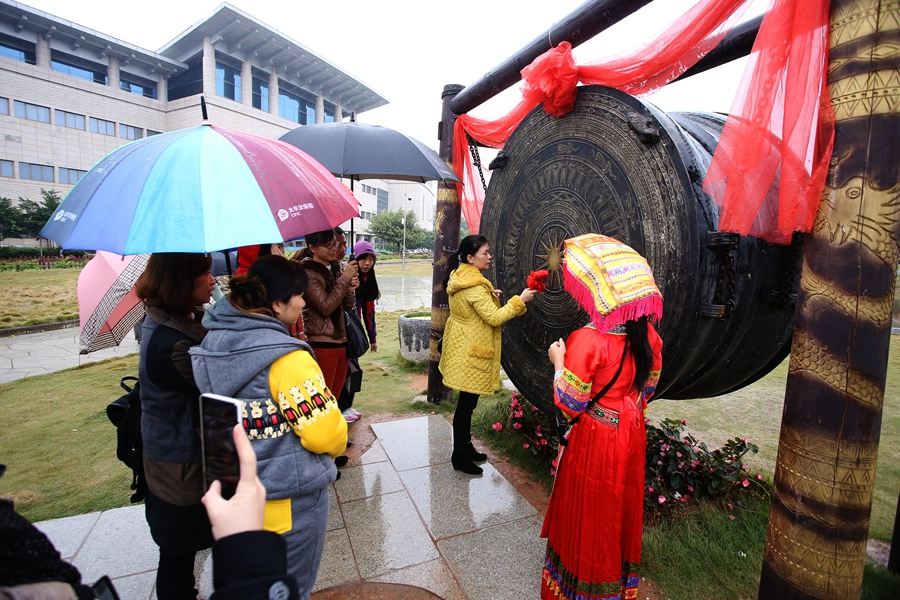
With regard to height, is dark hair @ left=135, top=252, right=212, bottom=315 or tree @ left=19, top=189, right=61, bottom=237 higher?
tree @ left=19, top=189, right=61, bottom=237

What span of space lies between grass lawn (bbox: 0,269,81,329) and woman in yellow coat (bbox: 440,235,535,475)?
11.8m

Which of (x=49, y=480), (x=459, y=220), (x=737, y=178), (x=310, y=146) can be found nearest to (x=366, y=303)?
(x=459, y=220)

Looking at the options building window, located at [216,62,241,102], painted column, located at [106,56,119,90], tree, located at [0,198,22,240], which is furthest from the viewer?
building window, located at [216,62,241,102]

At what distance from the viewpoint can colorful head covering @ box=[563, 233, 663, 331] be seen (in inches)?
76.7

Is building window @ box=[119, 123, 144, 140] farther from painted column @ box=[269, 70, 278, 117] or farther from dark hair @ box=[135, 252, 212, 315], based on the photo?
dark hair @ box=[135, 252, 212, 315]

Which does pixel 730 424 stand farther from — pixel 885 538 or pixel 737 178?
pixel 737 178

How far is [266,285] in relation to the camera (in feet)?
5.64

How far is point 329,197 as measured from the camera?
2053mm

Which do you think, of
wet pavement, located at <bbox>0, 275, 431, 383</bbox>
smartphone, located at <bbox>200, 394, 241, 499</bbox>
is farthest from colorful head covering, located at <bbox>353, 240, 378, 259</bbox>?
wet pavement, located at <bbox>0, 275, 431, 383</bbox>

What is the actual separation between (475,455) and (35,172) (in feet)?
134

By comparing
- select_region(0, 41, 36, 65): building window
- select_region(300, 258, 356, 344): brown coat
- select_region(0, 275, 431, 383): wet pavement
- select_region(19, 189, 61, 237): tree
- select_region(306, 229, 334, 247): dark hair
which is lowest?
select_region(0, 275, 431, 383): wet pavement

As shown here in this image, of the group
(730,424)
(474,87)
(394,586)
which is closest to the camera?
(394,586)

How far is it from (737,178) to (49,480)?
495 cm

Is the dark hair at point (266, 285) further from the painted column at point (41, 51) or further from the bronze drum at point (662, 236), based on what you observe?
the painted column at point (41, 51)
